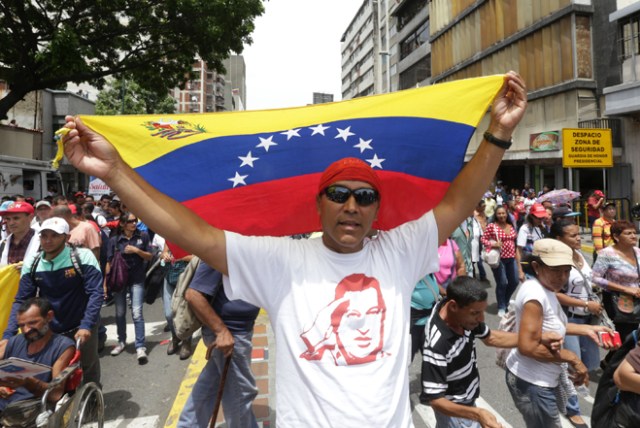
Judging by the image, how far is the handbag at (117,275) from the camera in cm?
545

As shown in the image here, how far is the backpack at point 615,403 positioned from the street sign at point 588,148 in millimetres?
14057

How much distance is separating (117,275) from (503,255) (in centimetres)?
583

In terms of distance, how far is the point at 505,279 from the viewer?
681 cm

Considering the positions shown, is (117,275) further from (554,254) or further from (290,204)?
(554,254)

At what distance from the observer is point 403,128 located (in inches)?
89.7

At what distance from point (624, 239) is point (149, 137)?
15.4 ft

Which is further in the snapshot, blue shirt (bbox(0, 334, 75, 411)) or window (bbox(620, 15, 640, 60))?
window (bbox(620, 15, 640, 60))

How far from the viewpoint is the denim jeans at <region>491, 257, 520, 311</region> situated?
682 cm

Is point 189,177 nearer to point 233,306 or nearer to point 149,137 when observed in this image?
point 149,137

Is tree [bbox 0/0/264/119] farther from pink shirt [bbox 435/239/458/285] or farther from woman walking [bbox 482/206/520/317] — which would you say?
pink shirt [bbox 435/239/458/285]

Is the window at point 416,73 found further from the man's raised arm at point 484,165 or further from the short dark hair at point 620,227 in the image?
the man's raised arm at point 484,165

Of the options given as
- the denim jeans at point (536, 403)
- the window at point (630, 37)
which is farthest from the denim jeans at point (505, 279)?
the window at point (630, 37)

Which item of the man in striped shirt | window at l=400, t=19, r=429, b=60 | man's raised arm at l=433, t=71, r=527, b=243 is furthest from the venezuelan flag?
window at l=400, t=19, r=429, b=60

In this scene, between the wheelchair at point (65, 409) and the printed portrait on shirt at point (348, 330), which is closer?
the printed portrait on shirt at point (348, 330)
